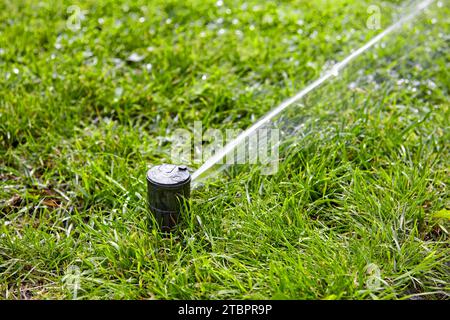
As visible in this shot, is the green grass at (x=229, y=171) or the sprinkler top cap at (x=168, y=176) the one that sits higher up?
the sprinkler top cap at (x=168, y=176)

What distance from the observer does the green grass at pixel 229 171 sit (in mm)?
2285

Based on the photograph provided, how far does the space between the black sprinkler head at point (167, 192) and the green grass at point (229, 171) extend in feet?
0.29

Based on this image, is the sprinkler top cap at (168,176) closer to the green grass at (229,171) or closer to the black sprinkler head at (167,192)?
the black sprinkler head at (167,192)

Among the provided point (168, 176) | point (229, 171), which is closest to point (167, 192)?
point (168, 176)

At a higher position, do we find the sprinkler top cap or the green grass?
the sprinkler top cap

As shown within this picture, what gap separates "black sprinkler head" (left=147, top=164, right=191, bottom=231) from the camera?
231cm

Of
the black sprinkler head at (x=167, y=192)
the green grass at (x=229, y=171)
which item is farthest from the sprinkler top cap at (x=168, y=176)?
the green grass at (x=229, y=171)

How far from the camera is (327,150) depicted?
298 cm

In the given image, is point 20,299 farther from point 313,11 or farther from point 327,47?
point 313,11

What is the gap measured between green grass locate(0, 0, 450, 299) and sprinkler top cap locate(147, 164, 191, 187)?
0.77 feet

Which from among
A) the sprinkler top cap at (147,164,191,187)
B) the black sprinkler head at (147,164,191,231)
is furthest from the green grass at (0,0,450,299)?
the sprinkler top cap at (147,164,191,187)

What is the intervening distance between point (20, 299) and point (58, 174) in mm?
923

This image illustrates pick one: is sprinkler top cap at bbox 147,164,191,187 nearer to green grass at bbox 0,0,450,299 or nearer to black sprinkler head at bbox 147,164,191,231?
black sprinkler head at bbox 147,164,191,231
